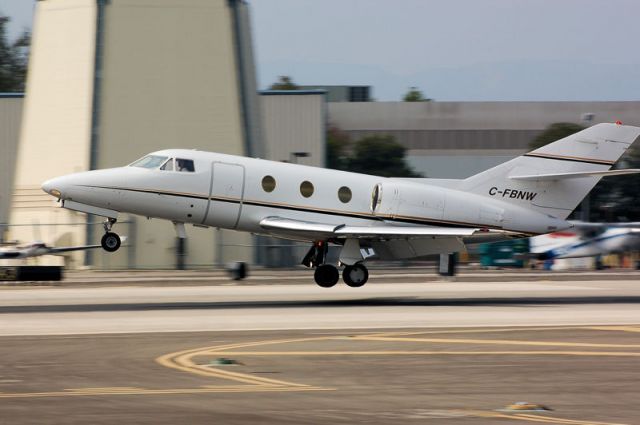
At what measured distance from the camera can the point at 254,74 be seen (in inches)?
2015

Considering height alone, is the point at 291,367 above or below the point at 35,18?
below

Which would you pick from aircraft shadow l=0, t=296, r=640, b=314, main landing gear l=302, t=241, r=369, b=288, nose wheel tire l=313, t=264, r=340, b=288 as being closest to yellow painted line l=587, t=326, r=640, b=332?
aircraft shadow l=0, t=296, r=640, b=314

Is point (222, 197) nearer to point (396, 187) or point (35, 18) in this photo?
point (396, 187)

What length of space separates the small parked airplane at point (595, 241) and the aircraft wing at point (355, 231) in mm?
21047

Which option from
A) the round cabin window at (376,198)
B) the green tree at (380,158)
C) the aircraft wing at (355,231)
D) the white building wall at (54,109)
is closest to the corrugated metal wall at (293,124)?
the white building wall at (54,109)

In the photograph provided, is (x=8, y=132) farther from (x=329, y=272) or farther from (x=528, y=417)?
(x=528, y=417)

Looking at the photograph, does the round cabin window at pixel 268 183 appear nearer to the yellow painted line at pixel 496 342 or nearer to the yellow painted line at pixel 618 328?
the yellow painted line at pixel 496 342

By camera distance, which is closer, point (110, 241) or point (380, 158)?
point (110, 241)

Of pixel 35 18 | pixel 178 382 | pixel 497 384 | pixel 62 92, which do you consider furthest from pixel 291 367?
pixel 35 18

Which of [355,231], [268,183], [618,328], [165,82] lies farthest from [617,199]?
[618,328]

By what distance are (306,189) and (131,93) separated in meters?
21.8

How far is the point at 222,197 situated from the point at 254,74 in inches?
999

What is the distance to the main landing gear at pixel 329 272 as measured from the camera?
2736 centimetres

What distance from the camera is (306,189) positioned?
89.5 feet
